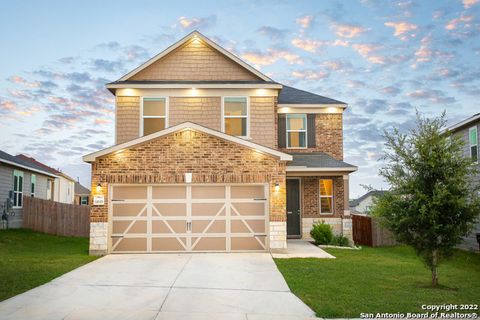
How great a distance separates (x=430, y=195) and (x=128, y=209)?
10060mm

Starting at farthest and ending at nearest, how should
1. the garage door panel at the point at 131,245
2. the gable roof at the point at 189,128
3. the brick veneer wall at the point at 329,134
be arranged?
the brick veneer wall at the point at 329,134 < the garage door panel at the point at 131,245 < the gable roof at the point at 189,128

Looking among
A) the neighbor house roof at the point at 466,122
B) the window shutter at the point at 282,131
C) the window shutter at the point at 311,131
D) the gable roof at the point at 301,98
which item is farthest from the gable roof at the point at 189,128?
the neighbor house roof at the point at 466,122

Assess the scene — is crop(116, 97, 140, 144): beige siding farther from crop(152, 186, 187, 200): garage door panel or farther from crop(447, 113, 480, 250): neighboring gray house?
crop(447, 113, 480, 250): neighboring gray house

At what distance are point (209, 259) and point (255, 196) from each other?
3.05 metres

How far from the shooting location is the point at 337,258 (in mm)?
16047

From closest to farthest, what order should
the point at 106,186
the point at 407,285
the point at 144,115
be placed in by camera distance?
1. the point at 407,285
2. the point at 106,186
3. the point at 144,115

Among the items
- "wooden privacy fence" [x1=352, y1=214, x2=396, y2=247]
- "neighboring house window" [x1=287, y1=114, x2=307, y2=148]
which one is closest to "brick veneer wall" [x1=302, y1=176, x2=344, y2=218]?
"wooden privacy fence" [x1=352, y1=214, x2=396, y2=247]

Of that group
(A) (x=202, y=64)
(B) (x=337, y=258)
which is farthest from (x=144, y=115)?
(B) (x=337, y=258)

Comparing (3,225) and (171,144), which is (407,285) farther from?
(3,225)

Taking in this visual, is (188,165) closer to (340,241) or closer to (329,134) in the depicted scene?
(340,241)

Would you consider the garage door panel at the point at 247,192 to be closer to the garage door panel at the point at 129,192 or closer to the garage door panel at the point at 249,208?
the garage door panel at the point at 249,208

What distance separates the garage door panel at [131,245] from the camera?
17.0m

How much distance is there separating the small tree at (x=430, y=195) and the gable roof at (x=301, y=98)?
483 inches

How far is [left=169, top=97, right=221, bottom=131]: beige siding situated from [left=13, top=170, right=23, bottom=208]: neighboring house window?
12.8 m
